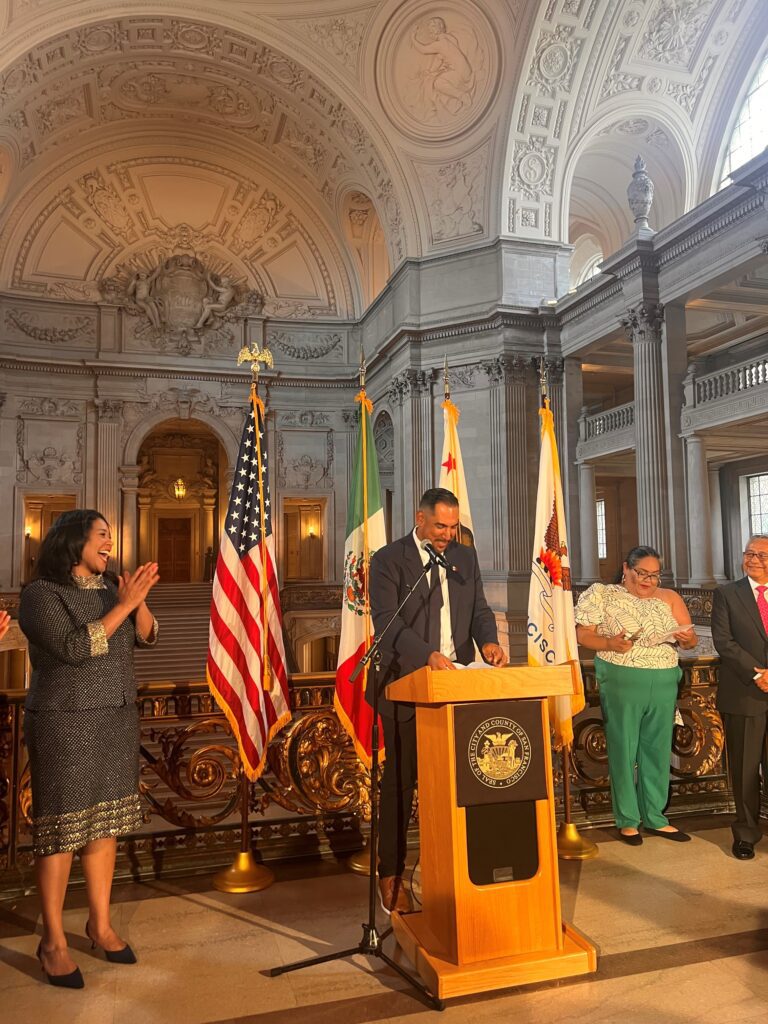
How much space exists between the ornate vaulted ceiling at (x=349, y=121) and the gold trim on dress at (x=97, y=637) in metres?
17.4

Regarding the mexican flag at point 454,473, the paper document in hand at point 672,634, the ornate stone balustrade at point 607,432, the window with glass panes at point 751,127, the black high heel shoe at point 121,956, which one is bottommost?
the black high heel shoe at point 121,956

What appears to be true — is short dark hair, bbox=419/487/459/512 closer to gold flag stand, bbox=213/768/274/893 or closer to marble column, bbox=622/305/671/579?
gold flag stand, bbox=213/768/274/893

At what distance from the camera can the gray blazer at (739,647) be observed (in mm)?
4680

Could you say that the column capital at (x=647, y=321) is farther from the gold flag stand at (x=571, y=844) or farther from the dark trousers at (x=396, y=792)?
the dark trousers at (x=396, y=792)

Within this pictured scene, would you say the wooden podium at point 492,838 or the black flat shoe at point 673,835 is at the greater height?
the wooden podium at point 492,838

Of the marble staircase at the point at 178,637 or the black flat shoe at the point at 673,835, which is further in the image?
the marble staircase at the point at 178,637

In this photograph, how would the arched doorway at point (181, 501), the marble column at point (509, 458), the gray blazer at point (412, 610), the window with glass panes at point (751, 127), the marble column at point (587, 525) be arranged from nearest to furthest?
1. the gray blazer at point (412, 610)
2. the window with glass panes at point (751, 127)
3. the marble column at point (587, 525)
4. the marble column at point (509, 458)
5. the arched doorway at point (181, 501)

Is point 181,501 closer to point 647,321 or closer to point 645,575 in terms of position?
point 647,321

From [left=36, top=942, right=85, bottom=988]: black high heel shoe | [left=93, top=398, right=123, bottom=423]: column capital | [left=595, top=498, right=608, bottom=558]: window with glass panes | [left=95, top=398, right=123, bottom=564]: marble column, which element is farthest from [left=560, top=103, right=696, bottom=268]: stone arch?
[left=36, top=942, right=85, bottom=988]: black high heel shoe

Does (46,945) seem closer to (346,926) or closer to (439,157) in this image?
(346,926)

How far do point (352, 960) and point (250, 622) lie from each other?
2.18m

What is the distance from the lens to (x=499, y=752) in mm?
3154

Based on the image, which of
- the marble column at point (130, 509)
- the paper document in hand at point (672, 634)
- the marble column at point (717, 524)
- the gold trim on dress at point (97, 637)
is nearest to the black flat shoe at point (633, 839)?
the paper document in hand at point (672, 634)

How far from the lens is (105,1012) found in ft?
9.57
